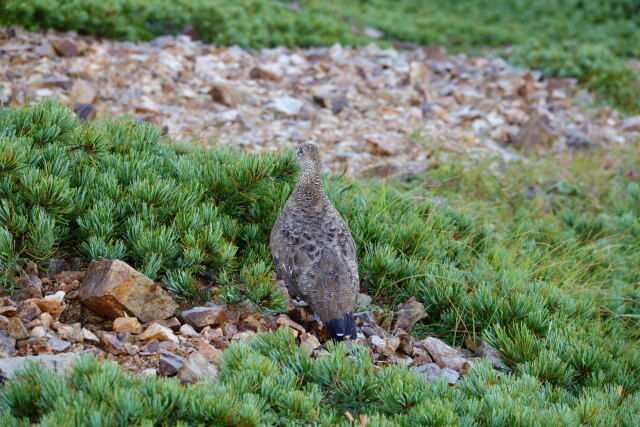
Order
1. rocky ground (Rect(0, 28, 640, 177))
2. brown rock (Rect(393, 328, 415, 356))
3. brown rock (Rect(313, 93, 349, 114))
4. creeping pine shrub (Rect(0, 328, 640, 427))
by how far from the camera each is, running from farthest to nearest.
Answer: brown rock (Rect(313, 93, 349, 114)) < rocky ground (Rect(0, 28, 640, 177)) < brown rock (Rect(393, 328, 415, 356)) < creeping pine shrub (Rect(0, 328, 640, 427))

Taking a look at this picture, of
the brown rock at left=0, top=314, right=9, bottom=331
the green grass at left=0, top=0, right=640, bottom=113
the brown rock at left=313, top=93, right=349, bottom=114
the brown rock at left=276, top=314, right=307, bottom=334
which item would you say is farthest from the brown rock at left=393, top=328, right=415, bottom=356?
the green grass at left=0, top=0, right=640, bottom=113

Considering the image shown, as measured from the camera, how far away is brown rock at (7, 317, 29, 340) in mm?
4105

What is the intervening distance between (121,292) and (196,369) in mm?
872

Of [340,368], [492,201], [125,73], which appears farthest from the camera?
[125,73]

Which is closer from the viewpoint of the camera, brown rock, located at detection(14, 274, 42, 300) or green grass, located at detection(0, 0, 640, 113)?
brown rock, located at detection(14, 274, 42, 300)

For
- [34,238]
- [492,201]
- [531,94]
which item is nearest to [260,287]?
[34,238]

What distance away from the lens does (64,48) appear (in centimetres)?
1005

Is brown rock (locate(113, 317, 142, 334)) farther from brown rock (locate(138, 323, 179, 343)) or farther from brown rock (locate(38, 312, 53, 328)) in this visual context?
brown rock (locate(38, 312, 53, 328))

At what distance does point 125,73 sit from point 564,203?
6.63m

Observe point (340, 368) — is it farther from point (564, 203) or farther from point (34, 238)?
point (564, 203)

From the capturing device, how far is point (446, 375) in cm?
433

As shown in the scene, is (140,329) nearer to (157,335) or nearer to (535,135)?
(157,335)

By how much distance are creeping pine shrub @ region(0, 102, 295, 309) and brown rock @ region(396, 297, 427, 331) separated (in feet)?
3.61

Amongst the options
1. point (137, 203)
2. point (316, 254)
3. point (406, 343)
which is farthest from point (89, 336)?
point (406, 343)
